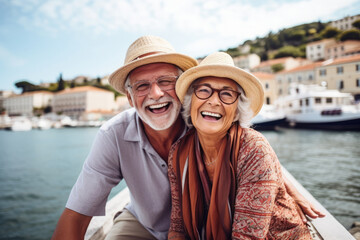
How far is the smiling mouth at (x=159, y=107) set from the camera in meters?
2.00

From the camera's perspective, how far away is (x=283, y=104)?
101ft

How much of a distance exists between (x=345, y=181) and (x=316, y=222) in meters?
6.89

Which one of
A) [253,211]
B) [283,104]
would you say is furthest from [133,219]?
[283,104]

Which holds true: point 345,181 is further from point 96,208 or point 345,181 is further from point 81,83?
point 81,83

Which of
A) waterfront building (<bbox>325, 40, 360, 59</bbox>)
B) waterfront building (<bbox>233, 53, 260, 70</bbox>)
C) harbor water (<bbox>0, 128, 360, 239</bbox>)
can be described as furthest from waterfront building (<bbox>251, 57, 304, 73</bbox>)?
harbor water (<bbox>0, 128, 360, 239</bbox>)

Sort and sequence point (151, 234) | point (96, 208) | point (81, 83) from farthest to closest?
point (81, 83), point (151, 234), point (96, 208)

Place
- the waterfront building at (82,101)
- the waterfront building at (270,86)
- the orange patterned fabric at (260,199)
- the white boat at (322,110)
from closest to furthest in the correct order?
the orange patterned fabric at (260,199)
the white boat at (322,110)
the waterfront building at (270,86)
the waterfront building at (82,101)

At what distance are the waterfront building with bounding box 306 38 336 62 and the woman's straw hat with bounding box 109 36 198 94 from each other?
217ft

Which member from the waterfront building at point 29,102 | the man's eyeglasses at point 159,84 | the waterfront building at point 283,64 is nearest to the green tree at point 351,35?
the waterfront building at point 283,64

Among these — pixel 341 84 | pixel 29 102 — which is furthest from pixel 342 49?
pixel 29 102

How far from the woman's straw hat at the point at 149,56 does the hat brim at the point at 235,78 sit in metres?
0.28

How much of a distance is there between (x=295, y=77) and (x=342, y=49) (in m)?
17.3

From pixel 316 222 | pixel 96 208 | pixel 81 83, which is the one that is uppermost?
pixel 81 83

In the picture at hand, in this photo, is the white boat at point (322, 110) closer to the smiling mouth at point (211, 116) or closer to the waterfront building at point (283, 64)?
the smiling mouth at point (211, 116)
